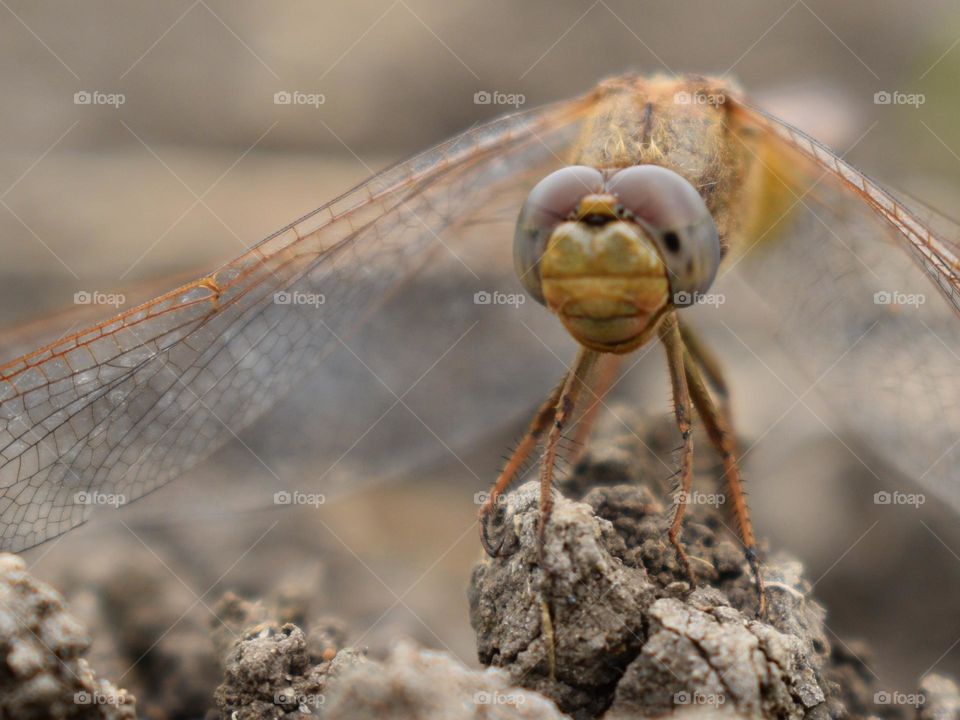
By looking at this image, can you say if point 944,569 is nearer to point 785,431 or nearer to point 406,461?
point 785,431

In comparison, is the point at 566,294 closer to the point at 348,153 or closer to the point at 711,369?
the point at 711,369

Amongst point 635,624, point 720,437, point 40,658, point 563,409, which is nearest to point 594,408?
point 720,437

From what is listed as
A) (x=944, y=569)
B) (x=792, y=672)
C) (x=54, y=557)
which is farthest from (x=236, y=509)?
(x=944, y=569)

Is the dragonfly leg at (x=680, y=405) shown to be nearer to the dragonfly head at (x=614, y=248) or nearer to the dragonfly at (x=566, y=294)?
the dragonfly at (x=566, y=294)

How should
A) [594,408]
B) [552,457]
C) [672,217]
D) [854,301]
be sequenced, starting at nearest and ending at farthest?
[672,217] < [552,457] < [594,408] < [854,301]

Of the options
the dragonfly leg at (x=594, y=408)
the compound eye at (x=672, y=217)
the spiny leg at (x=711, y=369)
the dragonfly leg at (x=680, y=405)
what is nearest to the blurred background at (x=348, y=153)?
the spiny leg at (x=711, y=369)

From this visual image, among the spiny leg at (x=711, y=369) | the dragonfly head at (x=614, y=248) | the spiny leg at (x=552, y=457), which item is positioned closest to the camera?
the spiny leg at (x=552, y=457)

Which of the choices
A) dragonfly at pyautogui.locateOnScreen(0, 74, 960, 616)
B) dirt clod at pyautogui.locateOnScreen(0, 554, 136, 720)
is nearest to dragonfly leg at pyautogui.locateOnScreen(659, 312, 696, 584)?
dragonfly at pyautogui.locateOnScreen(0, 74, 960, 616)
